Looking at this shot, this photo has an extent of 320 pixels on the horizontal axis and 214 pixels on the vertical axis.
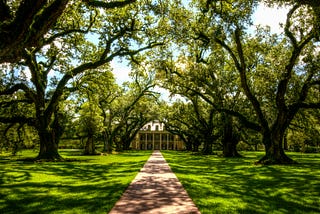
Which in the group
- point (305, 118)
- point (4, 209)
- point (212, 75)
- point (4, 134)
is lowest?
point (4, 209)

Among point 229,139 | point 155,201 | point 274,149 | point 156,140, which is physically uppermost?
point 156,140

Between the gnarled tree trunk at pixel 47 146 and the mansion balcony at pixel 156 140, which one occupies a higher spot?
the mansion balcony at pixel 156 140

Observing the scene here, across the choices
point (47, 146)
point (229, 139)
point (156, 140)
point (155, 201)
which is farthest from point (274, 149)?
point (156, 140)

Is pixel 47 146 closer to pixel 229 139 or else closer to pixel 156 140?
pixel 229 139

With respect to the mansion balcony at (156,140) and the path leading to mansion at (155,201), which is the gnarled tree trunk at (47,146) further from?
the mansion balcony at (156,140)

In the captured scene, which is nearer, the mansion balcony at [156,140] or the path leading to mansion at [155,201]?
the path leading to mansion at [155,201]

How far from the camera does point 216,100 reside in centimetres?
3067

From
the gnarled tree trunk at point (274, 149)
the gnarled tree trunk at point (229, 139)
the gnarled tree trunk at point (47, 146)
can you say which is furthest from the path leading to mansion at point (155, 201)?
the gnarled tree trunk at point (229, 139)

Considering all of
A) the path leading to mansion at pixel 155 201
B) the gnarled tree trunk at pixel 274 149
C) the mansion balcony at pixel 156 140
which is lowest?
the path leading to mansion at pixel 155 201

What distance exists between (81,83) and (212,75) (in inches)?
517

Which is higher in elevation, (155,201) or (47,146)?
(47,146)

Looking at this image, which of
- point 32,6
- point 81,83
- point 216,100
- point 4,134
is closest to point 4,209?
point 32,6

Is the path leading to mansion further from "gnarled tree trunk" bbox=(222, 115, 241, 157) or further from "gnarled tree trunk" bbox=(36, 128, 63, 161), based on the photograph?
"gnarled tree trunk" bbox=(222, 115, 241, 157)

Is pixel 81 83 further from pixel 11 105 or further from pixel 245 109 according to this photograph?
pixel 245 109
